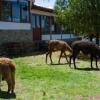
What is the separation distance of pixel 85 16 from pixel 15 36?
6026 mm

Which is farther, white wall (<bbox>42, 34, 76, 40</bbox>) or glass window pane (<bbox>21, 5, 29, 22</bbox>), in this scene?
white wall (<bbox>42, 34, 76, 40</bbox>)

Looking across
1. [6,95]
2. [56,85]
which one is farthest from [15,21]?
[6,95]

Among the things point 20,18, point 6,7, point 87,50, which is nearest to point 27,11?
point 20,18

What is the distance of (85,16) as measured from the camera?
29.6 m

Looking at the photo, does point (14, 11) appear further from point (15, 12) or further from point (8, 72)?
point (8, 72)

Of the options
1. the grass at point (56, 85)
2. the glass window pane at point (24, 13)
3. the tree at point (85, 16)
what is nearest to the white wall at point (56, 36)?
the glass window pane at point (24, 13)

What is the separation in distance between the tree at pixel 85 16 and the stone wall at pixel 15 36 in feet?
15.1

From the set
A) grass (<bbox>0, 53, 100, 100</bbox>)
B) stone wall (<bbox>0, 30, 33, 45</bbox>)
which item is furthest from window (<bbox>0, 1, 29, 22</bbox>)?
grass (<bbox>0, 53, 100, 100</bbox>)

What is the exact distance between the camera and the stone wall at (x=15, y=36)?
30.5 meters

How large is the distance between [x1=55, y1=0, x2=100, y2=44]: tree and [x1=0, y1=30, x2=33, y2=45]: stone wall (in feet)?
15.1

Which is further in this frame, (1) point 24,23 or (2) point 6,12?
(1) point 24,23

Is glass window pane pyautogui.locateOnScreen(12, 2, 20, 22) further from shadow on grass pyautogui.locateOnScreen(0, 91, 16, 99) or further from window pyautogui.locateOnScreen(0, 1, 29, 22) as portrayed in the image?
shadow on grass pyautogui.locateOnScreen(0, 91, 16, 99)

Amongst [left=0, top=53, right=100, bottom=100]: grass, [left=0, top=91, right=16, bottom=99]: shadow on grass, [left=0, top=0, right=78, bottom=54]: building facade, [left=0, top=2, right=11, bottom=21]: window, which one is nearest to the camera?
[left=0, top=91, right=16, bottom=99]: shadow on grass

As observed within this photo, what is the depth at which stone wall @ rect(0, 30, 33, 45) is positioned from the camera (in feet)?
100
